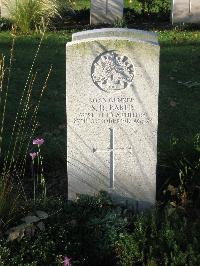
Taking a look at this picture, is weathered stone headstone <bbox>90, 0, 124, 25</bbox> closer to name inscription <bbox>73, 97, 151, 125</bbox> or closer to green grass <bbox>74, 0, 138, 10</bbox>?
green grass <bbox>74, 0, 138, 10</bbox>

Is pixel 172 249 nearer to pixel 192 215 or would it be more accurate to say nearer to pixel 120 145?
pixel 192 215

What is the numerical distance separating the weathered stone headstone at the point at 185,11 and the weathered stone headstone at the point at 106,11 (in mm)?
989

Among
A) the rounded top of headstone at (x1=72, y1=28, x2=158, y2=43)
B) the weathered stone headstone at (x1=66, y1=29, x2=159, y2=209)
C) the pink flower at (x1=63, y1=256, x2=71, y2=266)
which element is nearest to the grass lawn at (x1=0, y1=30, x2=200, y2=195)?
the weathered stone headstone at (x1=66, y1=29, x2=159, y2=209)

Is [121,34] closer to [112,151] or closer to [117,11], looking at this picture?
[112,151]

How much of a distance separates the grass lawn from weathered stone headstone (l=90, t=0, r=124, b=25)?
969 mm

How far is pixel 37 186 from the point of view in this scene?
5.41 meters

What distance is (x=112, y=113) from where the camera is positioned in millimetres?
4750

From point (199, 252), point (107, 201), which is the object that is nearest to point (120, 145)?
point (107, 201)

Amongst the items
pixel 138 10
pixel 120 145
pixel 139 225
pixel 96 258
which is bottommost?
pixel 96 258

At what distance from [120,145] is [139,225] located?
76cm

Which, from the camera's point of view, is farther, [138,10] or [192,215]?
[138,10]

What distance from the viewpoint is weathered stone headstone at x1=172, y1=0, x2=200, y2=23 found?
10.9m

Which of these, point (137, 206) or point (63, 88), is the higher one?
point (63, 88)

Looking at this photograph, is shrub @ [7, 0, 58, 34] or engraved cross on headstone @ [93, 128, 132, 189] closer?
engraved cross on headstone @ [93, 128, 132, 189]
